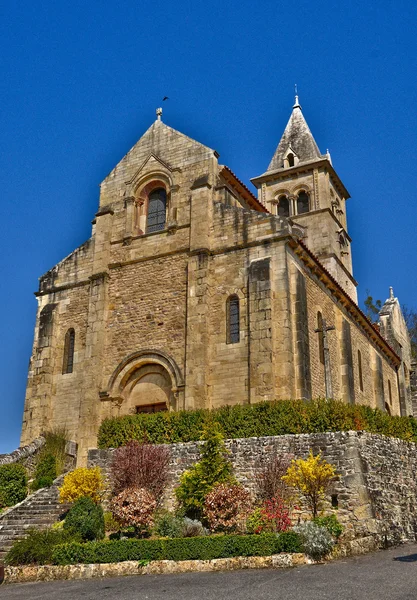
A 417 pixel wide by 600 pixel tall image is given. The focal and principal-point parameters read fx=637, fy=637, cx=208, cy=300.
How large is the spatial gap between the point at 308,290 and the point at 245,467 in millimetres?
9046

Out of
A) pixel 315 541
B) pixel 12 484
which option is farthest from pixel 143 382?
pixel 315 541

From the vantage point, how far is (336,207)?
41938 millimetres

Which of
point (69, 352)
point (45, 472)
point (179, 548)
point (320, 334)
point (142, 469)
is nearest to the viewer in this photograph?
point (179, 548)

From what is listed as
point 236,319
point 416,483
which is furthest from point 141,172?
point 416,483

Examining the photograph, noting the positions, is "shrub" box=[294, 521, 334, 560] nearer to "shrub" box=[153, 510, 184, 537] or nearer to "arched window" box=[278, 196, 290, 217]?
"shrub" box=[153, 510, 184, 537]

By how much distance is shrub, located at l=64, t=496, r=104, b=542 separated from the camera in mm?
16297

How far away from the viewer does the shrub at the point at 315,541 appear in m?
13.8

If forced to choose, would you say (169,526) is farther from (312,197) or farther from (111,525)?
(312,197)

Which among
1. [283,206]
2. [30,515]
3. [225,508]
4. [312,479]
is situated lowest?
[30,515]

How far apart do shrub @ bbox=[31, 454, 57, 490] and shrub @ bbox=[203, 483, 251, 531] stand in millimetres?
6835

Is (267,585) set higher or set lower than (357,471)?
lower

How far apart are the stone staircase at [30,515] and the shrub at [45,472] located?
26.6 inches

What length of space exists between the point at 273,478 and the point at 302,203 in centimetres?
2716

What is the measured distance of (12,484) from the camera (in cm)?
1998
